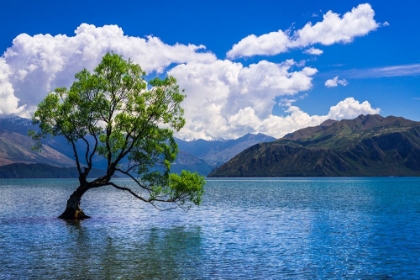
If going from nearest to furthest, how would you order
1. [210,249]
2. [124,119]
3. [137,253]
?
[137,253] < [210,249] < [124,119]

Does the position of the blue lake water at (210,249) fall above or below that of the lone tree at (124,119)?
below

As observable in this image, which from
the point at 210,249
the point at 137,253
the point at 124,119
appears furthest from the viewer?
the point at 124,119

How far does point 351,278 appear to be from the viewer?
3366cm

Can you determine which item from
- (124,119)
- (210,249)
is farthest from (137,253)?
(124,119)

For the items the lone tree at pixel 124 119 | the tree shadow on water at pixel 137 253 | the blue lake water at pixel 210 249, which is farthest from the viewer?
the lone tree at pixel 124 119

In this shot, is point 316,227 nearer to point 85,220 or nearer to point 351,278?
point 351,278

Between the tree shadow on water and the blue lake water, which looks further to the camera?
the blue lake water

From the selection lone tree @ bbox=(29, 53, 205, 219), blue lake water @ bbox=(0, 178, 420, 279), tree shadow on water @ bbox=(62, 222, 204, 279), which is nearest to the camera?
tree shadow on water @ bbox=(62, 222, 204, 279)

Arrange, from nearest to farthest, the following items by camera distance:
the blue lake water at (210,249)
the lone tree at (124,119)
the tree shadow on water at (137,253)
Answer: the tree shadow on water at (137,253) < the blue lake water at (210,249) < the lone tree at (124,119)

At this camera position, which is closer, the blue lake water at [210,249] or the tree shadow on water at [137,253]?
the tree shadow on water at [137,253]

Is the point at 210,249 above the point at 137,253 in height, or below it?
above

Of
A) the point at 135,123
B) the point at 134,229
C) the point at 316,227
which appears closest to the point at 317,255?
the point at 316,227

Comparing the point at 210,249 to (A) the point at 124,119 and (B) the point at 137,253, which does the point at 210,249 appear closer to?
(B) the point at 137,253

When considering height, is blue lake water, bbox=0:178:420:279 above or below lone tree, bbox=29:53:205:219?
below
